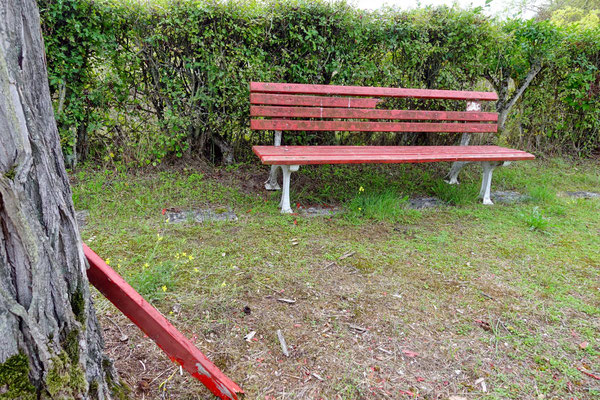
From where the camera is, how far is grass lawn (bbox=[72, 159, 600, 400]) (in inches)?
66.1

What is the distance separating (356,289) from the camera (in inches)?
91.8

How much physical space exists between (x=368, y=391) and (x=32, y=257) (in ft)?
4.27

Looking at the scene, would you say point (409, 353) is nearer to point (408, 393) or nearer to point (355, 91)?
point (408, 393)

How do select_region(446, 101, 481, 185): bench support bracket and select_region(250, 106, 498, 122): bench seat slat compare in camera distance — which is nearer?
select_region(250, 106, 498, 122): bench seat slat

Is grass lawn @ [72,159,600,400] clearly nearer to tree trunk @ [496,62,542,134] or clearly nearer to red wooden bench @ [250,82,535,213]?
red wooden bench @ [250,82,535,213]

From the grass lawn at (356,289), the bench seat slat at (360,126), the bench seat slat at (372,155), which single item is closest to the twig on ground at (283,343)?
the grass lawn at (356,289)

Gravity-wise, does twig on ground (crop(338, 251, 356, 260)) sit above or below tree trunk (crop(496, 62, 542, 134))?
below

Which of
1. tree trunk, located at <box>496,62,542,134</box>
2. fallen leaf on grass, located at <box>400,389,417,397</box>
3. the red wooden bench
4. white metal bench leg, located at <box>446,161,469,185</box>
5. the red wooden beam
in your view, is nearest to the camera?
the red wooden beam

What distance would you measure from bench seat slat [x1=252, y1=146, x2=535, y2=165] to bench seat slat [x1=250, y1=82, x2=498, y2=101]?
60 centimetres

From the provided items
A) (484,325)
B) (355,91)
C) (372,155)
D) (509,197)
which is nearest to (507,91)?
(509,197)

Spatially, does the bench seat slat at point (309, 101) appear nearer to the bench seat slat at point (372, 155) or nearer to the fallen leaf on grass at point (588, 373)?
the bench seat slat at point (372, 155)

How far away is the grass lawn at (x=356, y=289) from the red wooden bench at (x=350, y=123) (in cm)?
47

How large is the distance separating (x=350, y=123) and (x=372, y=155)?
2.47 feet

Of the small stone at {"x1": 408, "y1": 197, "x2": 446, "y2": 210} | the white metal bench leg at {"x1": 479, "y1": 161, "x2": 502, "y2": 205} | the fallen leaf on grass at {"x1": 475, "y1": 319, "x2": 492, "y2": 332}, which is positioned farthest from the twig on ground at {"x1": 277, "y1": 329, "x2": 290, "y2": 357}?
the white metal bench leg at {"x1": 479, "y1": 161, "x2": 502, "y2": 205}
